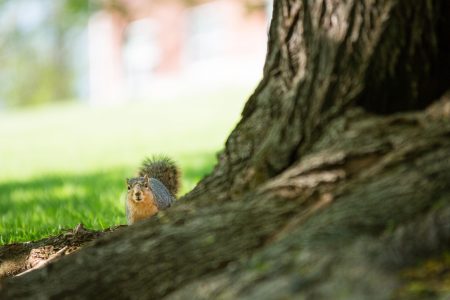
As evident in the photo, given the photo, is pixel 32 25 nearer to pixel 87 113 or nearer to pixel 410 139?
pixel 87 113

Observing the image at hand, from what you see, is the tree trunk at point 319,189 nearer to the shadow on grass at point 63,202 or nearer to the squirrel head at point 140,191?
the squirrel head at point 140,191

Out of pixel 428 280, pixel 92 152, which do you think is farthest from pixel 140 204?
pixel 92 152

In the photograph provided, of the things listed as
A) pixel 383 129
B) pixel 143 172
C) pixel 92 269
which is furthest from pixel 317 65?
pixel 143 172

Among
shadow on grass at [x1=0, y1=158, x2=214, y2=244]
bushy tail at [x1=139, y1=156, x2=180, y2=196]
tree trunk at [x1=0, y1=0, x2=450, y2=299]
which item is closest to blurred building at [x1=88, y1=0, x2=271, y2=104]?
shadow on grass at [x1=0, y1=158, x2=214, y2=244]

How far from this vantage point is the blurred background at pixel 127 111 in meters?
6.37

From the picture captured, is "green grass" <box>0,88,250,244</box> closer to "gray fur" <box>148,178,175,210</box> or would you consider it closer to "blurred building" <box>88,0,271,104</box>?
"gray fur" <box>148,178,175,210</box>

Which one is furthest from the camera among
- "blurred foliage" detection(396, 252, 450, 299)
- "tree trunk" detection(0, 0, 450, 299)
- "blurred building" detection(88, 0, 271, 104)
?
"blurred building" detection(88, 0, 271, 104)

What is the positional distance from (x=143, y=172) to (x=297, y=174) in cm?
256

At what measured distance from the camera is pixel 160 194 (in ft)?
14.7

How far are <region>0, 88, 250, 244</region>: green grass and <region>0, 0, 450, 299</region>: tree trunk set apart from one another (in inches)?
75.2

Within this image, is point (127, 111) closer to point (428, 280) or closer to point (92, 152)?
point (92, 152)

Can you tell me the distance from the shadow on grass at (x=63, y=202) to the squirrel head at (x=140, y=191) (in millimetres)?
298

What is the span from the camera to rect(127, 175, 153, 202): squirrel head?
429cm

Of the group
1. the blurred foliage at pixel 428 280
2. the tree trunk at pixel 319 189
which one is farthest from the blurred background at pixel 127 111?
the blurred foliage at pixel 428 280
